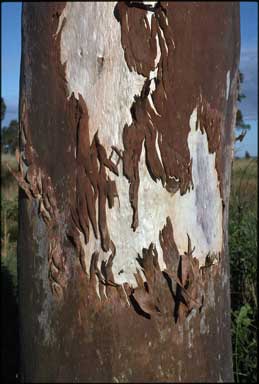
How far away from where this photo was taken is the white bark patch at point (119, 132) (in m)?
1.38

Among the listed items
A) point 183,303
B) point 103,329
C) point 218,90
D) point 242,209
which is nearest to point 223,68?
point 218,90

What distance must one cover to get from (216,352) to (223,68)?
0.78 metres

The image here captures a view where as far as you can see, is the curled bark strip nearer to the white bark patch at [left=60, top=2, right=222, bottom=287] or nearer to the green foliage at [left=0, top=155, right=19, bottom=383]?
the white bark patch at [left=60, top=2, right=222, bottom=287]

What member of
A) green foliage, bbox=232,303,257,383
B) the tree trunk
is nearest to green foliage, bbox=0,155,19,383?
the tree trunk

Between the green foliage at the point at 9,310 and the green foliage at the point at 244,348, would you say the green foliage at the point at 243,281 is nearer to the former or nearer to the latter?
the green foliage at the point at 244,348

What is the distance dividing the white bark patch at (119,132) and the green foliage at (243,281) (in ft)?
5.98

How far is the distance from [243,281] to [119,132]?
2.69 metres

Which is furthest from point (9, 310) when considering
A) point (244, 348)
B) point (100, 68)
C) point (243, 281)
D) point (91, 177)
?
point (100, 68)

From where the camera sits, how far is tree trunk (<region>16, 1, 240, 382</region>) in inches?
54.3

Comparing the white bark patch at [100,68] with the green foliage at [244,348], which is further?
the green foliage at [244,348]

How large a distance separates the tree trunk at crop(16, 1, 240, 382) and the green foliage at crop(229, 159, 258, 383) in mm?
1744

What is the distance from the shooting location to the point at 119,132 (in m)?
1.39

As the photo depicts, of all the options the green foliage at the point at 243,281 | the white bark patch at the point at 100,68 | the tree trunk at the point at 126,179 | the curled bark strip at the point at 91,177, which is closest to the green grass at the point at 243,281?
the green foliage at the point at 243,281

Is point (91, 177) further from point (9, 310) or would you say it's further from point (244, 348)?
point (9, 310)
